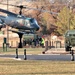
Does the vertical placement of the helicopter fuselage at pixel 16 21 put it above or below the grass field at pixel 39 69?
above

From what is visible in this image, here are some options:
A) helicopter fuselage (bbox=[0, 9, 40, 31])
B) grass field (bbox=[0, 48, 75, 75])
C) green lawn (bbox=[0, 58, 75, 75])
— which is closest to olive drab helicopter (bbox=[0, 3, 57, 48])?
helicopter fuselage (bbox=[0, 9, 40, 31])

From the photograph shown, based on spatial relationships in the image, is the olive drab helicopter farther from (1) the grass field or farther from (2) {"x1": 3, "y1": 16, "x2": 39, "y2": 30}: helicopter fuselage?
(1) the grass field

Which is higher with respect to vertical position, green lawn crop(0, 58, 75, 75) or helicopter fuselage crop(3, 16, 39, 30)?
helicopter fuselage crop(3, 16, 39, 30)

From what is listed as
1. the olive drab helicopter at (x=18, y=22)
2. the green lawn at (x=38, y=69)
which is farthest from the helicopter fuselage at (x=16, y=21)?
the green lawn at (x=38, y=69)

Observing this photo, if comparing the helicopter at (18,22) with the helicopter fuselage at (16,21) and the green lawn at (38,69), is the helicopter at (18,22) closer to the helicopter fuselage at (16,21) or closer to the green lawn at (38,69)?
the helicopter fuselage at (16,21)

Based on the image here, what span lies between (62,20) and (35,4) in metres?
19.1

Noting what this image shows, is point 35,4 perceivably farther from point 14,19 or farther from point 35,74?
point 35,74

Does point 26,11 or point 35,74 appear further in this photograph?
point 26,11

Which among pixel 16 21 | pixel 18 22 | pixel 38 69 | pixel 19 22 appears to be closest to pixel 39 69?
pixel 38 69

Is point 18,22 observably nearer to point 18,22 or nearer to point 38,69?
point 18,22

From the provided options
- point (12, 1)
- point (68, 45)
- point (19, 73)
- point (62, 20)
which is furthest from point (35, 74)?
point (12, 1)

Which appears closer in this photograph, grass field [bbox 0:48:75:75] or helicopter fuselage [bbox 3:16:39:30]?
grass field [bbox 0:48:75:75]

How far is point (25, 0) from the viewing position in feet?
348

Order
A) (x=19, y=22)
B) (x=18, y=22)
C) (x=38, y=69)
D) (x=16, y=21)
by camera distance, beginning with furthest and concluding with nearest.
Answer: (x=19, y=22), (x=18, y=22), (x=16, y=21), (x=38, y=69)
